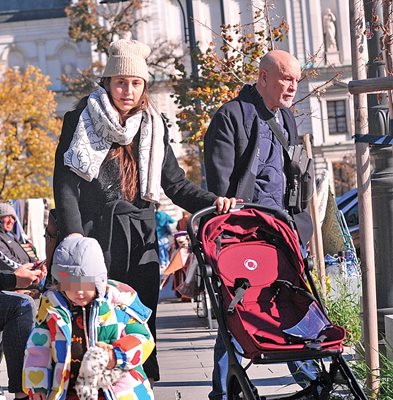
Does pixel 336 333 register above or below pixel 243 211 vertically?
below

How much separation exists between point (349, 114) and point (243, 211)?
7984 cm

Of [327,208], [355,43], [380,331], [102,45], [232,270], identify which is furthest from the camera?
[102,45]

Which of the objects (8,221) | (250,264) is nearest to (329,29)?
(8,221)

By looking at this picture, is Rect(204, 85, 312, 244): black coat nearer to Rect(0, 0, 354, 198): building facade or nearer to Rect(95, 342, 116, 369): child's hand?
Rect(95, 342, 116, 369): child's hand

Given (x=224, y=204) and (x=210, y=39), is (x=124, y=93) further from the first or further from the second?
(x=210, y=39)

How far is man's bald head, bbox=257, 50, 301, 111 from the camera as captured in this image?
7551 millimetres

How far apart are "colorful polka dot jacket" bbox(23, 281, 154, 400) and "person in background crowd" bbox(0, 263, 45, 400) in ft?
3.78

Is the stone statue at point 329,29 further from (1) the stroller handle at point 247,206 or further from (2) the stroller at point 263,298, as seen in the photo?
(2) the stroller at point 263,298

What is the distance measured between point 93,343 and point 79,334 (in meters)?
0.08

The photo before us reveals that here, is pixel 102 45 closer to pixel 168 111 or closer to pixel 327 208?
pixel 168 111

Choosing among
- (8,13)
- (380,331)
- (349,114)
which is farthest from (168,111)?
(380,331)

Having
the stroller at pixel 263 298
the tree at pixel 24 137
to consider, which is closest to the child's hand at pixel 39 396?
the stroller at pixel 263 298

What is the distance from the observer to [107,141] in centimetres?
704

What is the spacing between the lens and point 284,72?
7.55 meters
